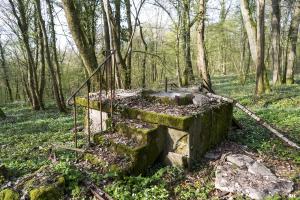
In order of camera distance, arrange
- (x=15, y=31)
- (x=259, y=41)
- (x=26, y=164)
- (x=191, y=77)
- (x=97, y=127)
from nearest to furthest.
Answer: (x=26, y=164), (x=97, y=127), (x=259, y=41), (x=191, y=77), (x=15, y=31)

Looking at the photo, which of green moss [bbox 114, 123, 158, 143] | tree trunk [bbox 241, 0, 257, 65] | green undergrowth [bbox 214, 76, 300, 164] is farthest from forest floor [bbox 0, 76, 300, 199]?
tree trunk [bbox 241, 0, 257, 65]

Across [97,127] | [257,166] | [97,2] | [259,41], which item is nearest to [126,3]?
[97,2]

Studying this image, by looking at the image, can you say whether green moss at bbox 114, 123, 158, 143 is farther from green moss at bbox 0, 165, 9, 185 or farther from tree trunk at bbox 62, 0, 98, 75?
tree trunk at bbox 62, 0, 98, 75

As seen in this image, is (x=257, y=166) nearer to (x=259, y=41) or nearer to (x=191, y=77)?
(x=259, y=41)

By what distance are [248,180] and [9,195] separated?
3796 millimetres

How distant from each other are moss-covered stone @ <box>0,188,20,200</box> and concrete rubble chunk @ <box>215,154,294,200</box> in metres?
3.17

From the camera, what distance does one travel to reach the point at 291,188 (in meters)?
4.26

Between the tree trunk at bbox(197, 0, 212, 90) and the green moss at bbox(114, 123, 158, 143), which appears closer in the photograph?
the green moss at bbox(114, 123, 158, 143)

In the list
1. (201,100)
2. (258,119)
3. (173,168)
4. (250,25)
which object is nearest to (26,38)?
(250,25)

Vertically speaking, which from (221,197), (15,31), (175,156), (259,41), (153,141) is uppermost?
(15,31)

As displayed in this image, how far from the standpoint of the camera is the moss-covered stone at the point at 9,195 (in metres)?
4.34

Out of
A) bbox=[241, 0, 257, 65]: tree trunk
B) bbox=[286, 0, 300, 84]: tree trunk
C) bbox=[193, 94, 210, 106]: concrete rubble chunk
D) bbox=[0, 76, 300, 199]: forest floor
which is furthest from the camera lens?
bbox=[286, 0, 300, 84]: tree trunk

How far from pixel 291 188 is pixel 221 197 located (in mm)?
1062

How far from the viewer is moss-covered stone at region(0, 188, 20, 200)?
14.2 ft
